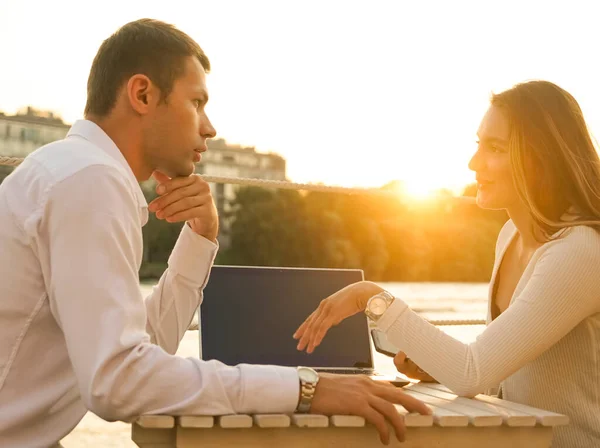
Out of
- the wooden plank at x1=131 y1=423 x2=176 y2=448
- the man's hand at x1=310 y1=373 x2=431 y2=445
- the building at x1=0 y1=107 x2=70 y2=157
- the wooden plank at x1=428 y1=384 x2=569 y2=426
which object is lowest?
the building at x1=0 y1=107 x2=70 y2=157

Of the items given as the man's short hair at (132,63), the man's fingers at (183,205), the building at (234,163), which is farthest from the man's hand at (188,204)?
the building at (234,163)

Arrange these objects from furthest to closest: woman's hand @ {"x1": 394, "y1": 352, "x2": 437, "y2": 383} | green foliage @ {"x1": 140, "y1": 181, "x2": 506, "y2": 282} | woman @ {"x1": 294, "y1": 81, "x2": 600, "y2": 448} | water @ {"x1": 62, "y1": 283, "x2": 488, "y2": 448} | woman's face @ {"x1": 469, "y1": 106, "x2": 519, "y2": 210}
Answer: green foliage @ {"x1": 140, "y1": 181, "x2": 506, "y2": 282}, water @ {"x1": 62, "y1": 283, "x2": 488, "y2": 448}, woman's face @ {"x1": 469, "y1": 106, "x2": 519, "y2": 210}, woman's hand @ {"x1": 394, "y1": 352, "x2": 437, "y2": 383}, woman @ {"x1": 294, "y1": 81, "x2": 600, "y2": 448}

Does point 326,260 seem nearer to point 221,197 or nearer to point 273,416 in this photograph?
point 221,197

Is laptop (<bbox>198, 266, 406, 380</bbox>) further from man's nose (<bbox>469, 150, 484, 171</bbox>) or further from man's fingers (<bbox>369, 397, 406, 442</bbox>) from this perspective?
man's fingers (<bbox>369, 397, 406, 442</bbox>)

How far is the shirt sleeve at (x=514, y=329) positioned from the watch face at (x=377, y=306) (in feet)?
0.04

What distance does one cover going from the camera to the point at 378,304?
1522 mm

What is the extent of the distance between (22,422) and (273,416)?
402 mm

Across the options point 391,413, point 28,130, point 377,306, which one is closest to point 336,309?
point 377,306

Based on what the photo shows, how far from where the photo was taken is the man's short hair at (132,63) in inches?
57.2

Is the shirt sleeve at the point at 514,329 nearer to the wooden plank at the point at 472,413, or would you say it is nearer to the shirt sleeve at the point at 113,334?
the wooden plank at the point at 472,413

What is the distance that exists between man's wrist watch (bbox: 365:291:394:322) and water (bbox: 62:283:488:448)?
1.8 inches

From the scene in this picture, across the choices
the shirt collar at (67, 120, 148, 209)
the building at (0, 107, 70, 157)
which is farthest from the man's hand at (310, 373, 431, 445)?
the building at (0, 107, 70, 157)

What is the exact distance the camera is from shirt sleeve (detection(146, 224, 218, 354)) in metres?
1.71

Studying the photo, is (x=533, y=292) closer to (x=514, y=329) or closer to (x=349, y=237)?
(x=514, y=329)
